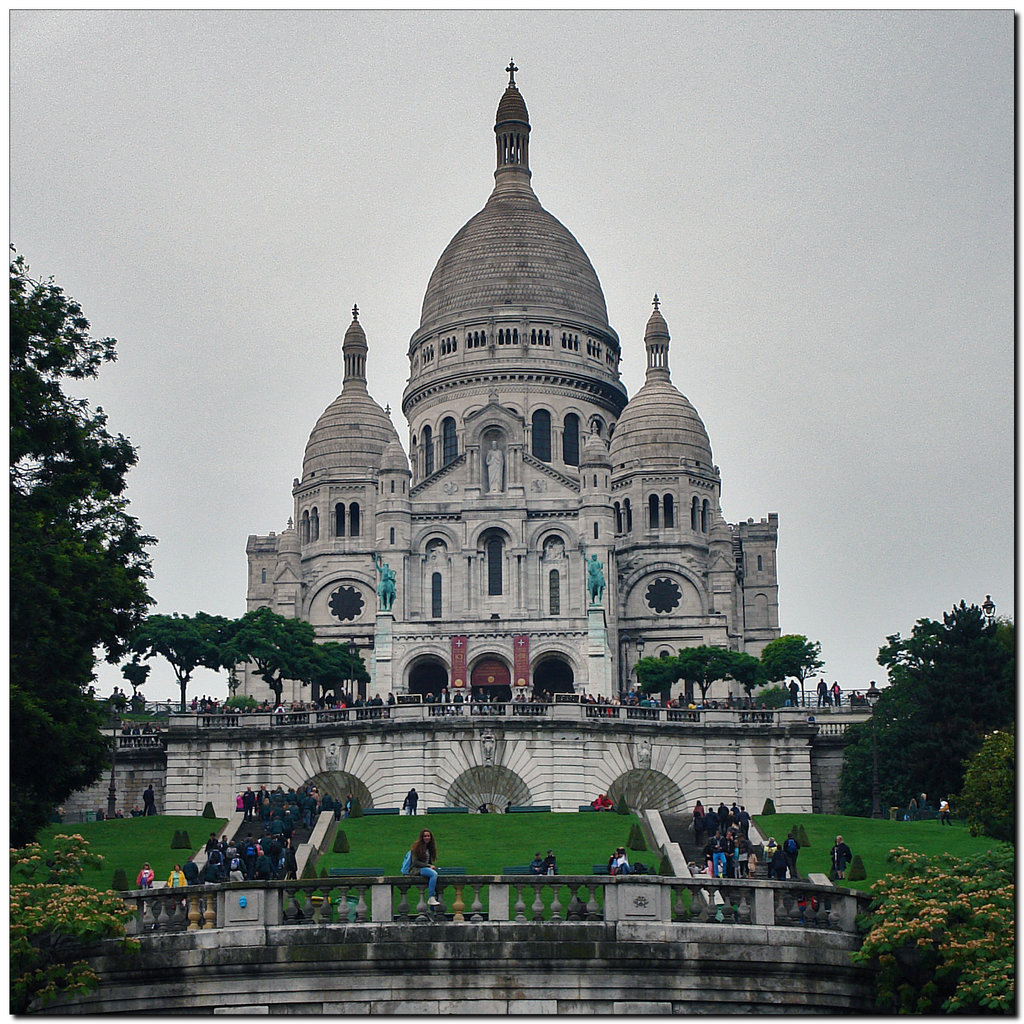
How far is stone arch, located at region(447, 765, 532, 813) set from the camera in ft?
178

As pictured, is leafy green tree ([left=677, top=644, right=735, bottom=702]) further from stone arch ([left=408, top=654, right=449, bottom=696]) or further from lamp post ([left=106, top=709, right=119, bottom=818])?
lamp post ([left=106, top=709, right=119, bottom=818])

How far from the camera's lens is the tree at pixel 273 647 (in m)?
77.2

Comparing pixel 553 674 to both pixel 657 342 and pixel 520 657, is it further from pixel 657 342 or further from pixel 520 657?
pixel 657 342

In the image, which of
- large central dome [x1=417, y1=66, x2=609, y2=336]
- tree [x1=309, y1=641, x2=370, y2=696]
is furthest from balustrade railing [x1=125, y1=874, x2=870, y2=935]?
large central dome [x1=417, y1=66, x2=609, y2=336]

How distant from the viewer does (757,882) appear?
2650cm

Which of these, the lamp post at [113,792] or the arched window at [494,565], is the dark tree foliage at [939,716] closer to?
the lamp post at [113,792]

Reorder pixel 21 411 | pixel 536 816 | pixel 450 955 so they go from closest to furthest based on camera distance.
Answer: pixel 450 955
pixel 21 411
pixel 536 816

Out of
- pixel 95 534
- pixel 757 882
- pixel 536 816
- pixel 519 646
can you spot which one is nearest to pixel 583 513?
pixel 519 646

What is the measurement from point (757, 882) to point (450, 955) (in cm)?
466

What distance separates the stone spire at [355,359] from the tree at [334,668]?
27.5 meters

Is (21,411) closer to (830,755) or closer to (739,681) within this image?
(830,755)

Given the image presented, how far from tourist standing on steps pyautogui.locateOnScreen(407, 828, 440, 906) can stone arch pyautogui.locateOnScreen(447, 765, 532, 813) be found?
26430 mm

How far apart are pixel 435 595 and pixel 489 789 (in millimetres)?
40298

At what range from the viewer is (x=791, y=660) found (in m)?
90.2
